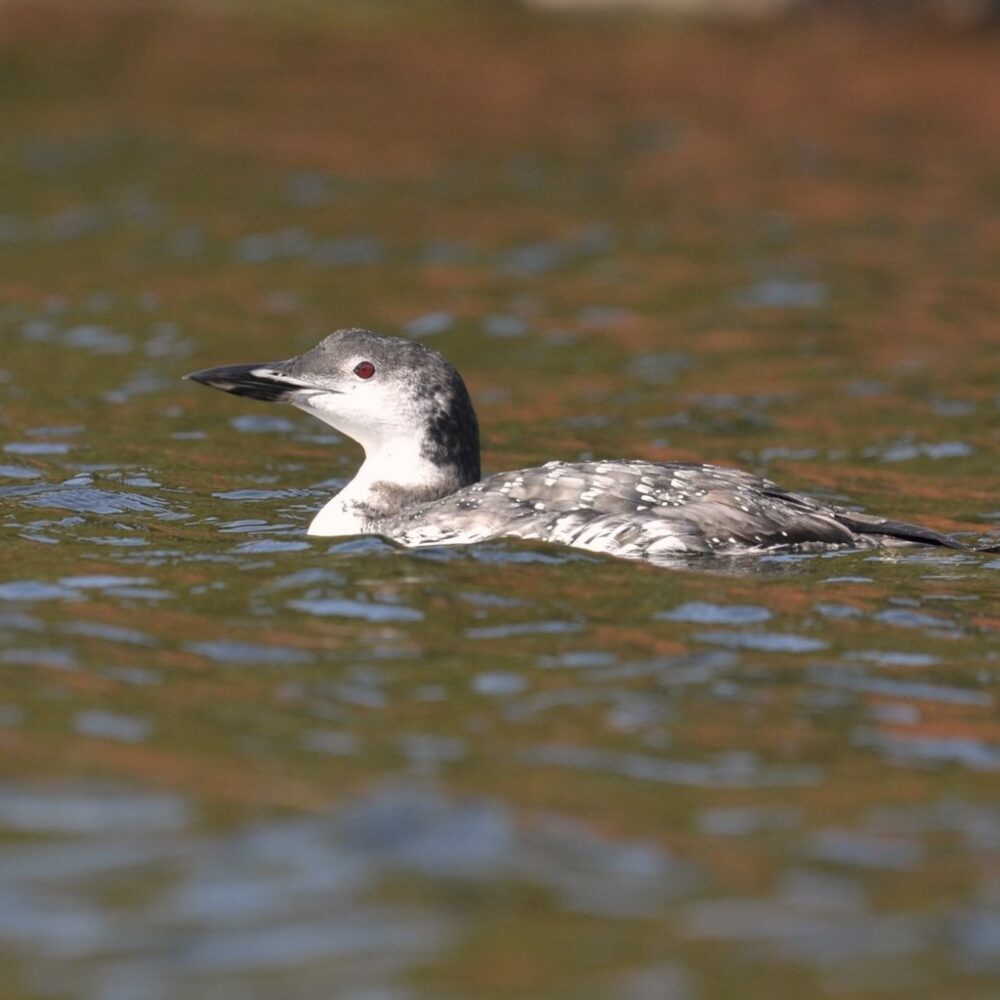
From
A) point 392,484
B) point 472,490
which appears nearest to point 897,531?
point 472,490

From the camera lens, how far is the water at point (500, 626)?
4043 millimetres

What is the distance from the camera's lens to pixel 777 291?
1337 cm

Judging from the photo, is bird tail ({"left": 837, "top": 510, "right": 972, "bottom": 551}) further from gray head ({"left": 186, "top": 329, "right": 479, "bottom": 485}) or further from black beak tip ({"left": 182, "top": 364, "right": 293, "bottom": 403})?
black beak tip ({"left": 182, "top": 364, "right": 293, "bottom": 403})

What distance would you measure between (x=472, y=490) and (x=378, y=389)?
1.89 feet

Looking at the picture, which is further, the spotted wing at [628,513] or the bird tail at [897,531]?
the bird tail at [897,531]

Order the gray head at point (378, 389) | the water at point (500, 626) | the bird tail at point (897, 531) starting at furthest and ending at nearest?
the gray head at point (378, 389)
the bird tail at point (897, 531)
the water at point (500, 626)

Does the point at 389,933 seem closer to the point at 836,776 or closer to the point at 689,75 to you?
the point at 836,776

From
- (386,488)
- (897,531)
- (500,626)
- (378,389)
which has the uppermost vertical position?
(378,389)

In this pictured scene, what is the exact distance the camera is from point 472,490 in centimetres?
723

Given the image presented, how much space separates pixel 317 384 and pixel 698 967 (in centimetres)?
407

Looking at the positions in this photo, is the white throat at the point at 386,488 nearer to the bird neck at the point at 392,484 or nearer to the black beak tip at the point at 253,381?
the bird neck at the point at 392,484

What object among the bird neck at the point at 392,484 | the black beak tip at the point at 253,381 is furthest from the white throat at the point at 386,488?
the black beak tip at the point at 253,381

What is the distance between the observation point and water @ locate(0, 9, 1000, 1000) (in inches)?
159

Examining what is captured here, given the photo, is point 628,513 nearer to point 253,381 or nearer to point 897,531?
point 897,531
